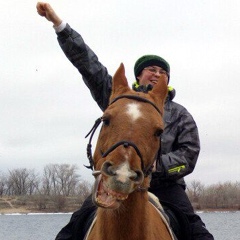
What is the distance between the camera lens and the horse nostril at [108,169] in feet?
16.0

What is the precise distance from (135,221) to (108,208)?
1.86 ft

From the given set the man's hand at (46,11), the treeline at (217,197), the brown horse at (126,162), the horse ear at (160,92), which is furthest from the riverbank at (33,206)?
the brown horse at (126,162)

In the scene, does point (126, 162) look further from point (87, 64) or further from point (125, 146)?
point (87, 64)

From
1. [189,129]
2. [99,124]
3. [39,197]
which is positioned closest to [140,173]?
[99,124]

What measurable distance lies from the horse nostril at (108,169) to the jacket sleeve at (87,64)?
3.01m

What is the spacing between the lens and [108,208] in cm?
515

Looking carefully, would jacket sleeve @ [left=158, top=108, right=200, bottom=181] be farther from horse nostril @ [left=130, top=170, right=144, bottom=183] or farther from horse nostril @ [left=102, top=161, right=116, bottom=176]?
horse nostril @ [left=102, top=161, right=116, bottom=176]

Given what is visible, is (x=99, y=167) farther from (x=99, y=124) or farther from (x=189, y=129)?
(x=189, y=129)

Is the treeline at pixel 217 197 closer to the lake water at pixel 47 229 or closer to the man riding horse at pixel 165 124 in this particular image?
the lake water at pixel 47 229

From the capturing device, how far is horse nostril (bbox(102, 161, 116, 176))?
487 centimetres

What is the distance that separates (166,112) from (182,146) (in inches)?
24.1

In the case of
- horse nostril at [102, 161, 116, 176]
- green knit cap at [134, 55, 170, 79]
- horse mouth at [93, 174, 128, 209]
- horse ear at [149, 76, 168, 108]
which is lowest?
horse mouth at [93, 174, 128, 209]

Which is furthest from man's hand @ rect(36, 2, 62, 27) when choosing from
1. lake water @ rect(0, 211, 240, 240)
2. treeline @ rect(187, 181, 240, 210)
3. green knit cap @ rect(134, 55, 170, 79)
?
treeline @ rect(187, 181, 240, 210)

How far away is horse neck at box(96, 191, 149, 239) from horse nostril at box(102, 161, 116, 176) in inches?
27.8
